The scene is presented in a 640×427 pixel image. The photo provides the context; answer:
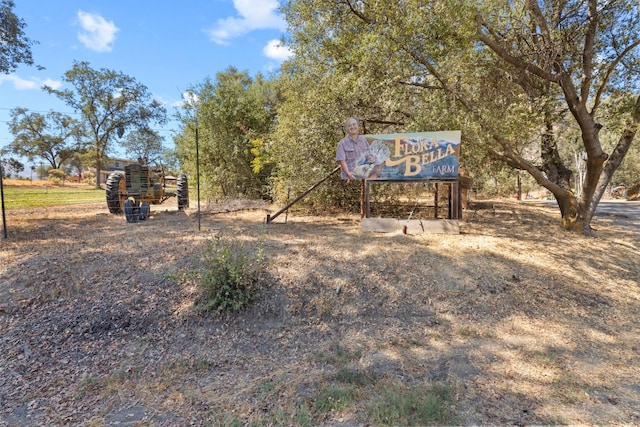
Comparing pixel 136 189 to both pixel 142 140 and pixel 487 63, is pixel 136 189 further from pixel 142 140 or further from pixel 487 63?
pixel 142 140

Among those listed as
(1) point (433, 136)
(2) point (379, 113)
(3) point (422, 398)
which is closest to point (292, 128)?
(2) point (379, 113)

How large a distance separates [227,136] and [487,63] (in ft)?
28.9

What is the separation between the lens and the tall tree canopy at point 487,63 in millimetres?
6270

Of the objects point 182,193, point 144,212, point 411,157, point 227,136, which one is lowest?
point 144,212

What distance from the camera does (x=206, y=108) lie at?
12.4 meters

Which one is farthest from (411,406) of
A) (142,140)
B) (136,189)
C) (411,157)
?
(142,140)

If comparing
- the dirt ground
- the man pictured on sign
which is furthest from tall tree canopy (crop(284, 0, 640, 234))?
the dirt ground

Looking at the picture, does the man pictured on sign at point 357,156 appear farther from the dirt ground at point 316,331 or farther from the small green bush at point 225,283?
the small green bush at point 225,283

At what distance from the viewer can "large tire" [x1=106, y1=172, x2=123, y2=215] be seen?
953 cm

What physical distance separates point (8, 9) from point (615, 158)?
1477 centimetres

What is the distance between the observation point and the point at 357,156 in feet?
23.9

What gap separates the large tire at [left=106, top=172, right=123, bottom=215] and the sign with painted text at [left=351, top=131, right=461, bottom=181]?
6.92 metres

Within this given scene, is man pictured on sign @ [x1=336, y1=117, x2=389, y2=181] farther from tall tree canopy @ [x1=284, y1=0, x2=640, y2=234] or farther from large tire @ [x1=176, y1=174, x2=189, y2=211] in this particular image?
large tire @ [x1=176, y1=174, x2=189, y2=211]

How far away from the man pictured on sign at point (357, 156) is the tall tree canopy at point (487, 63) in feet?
3.00
